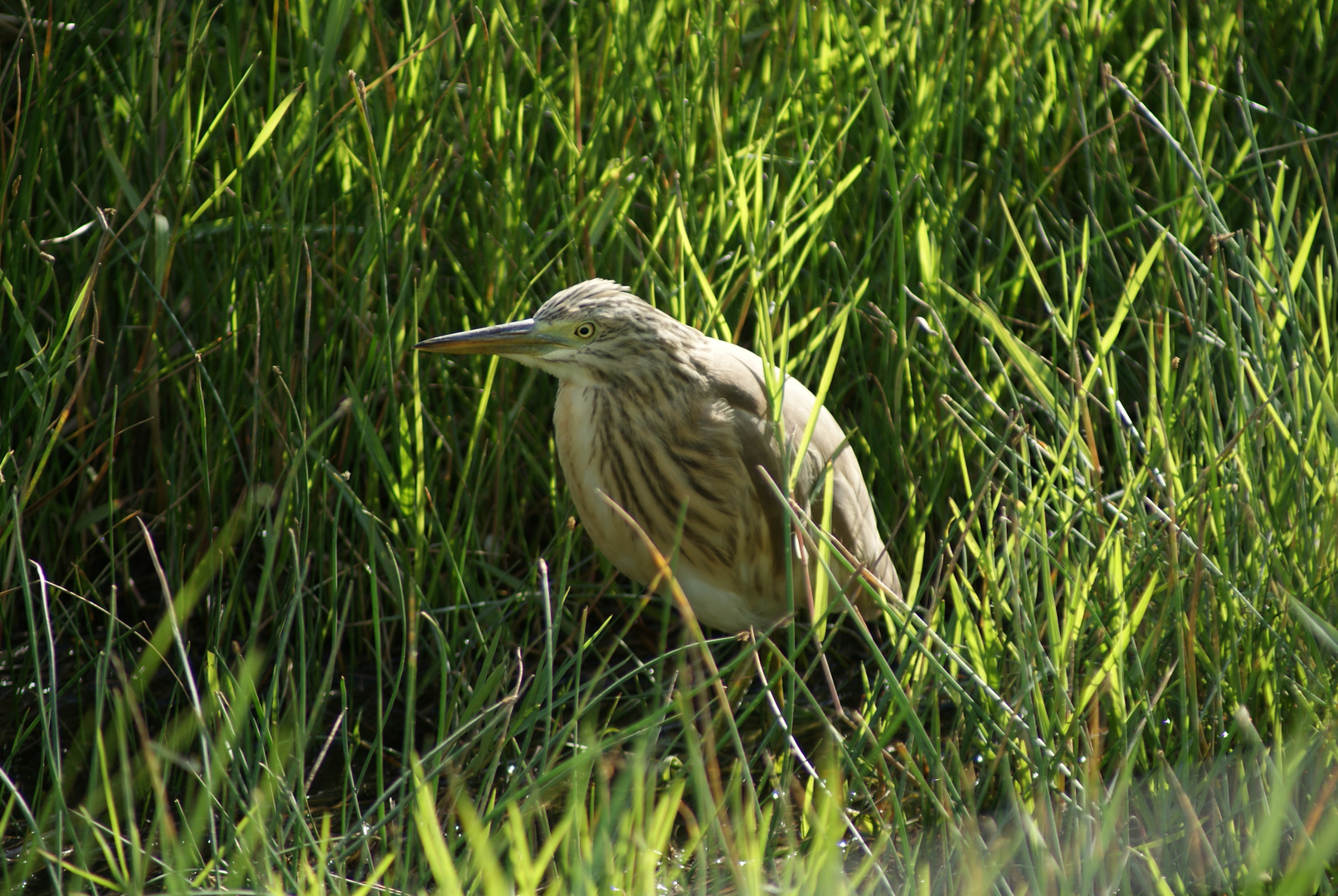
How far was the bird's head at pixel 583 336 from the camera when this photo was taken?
2.08 metres

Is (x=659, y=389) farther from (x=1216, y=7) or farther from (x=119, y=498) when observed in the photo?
(x=1216, y=7)

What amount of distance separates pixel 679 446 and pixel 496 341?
0.43 m

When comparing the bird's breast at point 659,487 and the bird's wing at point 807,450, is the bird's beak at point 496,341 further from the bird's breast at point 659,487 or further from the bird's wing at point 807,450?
the bird's wing at point 807,450

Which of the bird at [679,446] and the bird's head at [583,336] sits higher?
the bird's head at [583,336]

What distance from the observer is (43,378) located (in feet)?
6.38

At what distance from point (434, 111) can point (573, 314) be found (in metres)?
0.48

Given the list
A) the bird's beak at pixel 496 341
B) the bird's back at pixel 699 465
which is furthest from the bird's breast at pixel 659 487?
the bird's beak at pixel 496 341

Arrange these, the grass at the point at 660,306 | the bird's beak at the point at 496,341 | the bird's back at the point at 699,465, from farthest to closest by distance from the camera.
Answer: the bird's back at the point at 699,465 < the bird's beak at the point at 496,341 < the grass at the point at 660,306

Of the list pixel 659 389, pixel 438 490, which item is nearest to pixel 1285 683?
pixel 659 389

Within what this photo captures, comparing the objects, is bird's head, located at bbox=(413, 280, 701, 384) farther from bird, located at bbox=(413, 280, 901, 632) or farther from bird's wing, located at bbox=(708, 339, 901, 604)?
bird's wing, located at bbox=(708, 339, 901, 604)

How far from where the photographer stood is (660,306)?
256 cm

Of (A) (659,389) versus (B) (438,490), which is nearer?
(A) (659,389)

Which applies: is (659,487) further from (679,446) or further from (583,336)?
(583,336)

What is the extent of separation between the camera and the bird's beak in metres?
2.05
